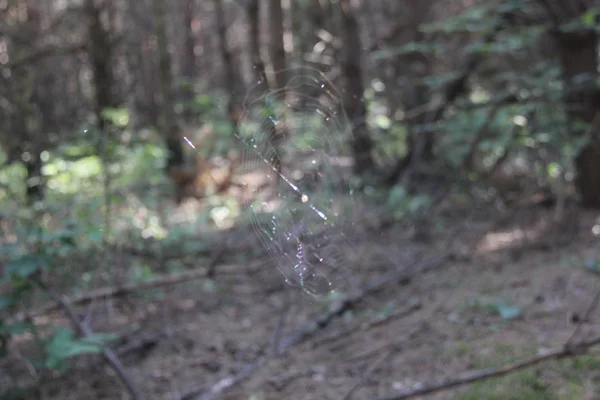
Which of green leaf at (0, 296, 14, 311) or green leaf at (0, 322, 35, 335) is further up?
green leaf at (0, 296, 14, 311)

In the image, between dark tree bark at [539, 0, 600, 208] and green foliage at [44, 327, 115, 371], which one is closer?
green foliage at [44, 327, 115, 371]

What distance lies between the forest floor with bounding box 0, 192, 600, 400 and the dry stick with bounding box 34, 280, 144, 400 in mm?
295

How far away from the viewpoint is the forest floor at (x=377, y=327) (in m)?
4.45

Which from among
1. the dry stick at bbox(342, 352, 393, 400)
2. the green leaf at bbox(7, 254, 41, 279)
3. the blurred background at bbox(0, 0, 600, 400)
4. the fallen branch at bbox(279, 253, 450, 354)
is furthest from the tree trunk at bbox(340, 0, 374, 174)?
the green leaf at bbox(7, 254, 41, 279)

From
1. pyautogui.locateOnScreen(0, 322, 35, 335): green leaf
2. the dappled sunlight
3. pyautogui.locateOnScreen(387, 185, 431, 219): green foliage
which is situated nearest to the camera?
pyautogui.locateOnScreen(0, 322, 35, 335): green leaf

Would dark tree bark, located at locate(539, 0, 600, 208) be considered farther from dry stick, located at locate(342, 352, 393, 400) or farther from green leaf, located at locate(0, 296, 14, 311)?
green leaf, located at locate(0, 296, 14, 311)

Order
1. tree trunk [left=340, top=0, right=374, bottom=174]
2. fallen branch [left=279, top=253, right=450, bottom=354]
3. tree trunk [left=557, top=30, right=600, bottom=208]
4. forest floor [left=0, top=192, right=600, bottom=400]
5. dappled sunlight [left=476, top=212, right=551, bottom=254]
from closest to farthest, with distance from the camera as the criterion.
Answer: forest floor [left=0, top=192, right=600, bottom=400] → fallen branch [left=279, top=253, right=450, bottom=354] → tree trunk [left=557, top=30, right=600, bottom=208] → dappled sunlight [left=476, top=212, right=551, bottom=254] → tree trunk [left=340, top=0, right=374, bottom=174]

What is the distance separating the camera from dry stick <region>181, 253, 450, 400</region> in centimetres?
446

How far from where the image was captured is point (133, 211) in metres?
6.73

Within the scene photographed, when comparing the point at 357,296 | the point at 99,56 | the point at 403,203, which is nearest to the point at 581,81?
the point at 403,203

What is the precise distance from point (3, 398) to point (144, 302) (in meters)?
1.92

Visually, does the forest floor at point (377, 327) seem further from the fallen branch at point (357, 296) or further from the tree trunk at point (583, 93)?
the tree trunk at point (583, 93)

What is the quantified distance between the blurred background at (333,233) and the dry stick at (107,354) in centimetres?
2

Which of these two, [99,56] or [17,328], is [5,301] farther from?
[99,56]
